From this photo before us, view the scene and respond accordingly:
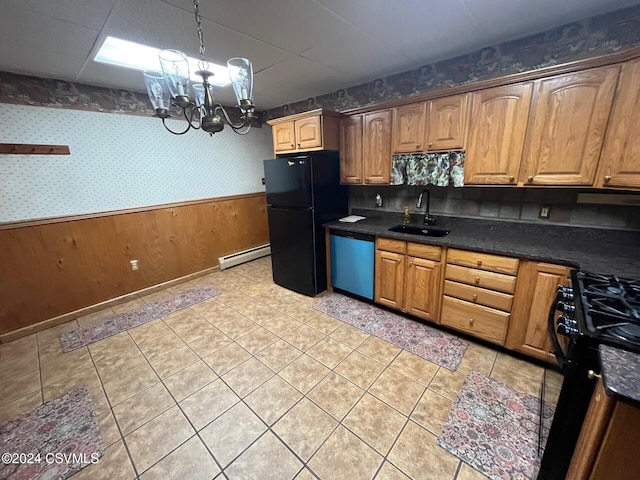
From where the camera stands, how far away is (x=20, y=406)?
1.74 meters

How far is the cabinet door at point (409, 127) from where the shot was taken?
2332 millimetres

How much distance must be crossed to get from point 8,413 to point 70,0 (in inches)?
100

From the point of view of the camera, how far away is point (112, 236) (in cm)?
300

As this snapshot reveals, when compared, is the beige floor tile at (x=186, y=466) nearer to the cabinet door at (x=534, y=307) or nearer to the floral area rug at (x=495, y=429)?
the floral area rug at (x=495, y=429)

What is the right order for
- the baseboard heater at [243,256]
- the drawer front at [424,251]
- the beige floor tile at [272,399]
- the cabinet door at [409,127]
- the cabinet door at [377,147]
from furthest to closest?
1. the baseboard heater at [243,256]
2. the cabinet door at [377,147]
3. the cabinet door at [409,127]
4. the drawer front at [424,251]
5. the beige floor tile at [272,399]

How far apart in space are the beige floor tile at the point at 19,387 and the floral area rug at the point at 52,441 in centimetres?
27

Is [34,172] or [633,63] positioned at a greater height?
[633,63]

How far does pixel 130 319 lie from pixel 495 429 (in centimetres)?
330

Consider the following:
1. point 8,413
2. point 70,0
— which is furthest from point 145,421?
point 70,0

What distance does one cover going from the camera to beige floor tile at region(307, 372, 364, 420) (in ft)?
5.41

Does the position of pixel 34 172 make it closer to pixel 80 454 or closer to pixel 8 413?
pixel 8 413

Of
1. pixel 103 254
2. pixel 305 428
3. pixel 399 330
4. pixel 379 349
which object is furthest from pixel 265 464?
pixel 103 254

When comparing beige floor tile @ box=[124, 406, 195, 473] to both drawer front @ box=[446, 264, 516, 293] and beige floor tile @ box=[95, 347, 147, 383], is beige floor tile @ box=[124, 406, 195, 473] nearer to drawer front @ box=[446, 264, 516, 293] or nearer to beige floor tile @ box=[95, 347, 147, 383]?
beige floor tile @ box=[95, 347, 147, 383]

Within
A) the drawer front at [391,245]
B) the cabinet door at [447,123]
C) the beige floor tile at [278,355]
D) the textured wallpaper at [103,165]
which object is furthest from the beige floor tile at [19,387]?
the cabinet door at [447,123]
